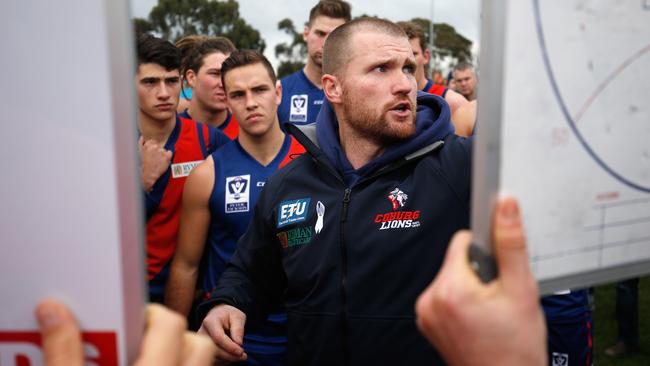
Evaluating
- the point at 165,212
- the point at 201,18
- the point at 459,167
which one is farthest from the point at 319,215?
the point at 201,18

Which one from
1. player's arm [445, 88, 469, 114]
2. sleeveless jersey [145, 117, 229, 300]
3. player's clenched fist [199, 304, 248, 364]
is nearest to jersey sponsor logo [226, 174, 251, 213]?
sleeveless jersey [145, 117, 229, 300]

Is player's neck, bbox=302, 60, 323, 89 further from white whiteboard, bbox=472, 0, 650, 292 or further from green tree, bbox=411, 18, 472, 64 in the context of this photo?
green tree, bbox=411, 18, 472, 64

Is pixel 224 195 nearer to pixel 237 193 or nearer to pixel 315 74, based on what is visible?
pixel 237 193

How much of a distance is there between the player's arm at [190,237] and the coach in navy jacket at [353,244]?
0.82 meters

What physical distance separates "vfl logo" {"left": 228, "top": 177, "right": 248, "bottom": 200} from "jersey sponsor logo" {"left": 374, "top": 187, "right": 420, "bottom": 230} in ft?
4.20

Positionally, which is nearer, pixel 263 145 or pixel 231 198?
pixel 231 198

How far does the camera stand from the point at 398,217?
6.48 feet

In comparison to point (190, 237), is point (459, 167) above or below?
above

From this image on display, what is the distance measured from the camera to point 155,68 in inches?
142

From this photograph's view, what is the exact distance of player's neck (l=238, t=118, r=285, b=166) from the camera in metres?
3.25

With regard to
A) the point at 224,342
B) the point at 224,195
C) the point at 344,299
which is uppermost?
the point at 224,195

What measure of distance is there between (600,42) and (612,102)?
0.11 meters

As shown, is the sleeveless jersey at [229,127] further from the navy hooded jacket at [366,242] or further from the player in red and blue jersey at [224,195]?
the navy hooded jacket at [366,242]

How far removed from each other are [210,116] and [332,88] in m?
2.15
